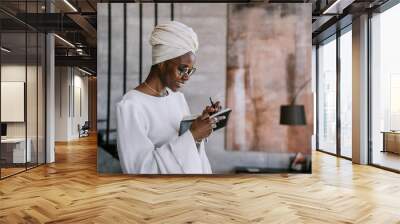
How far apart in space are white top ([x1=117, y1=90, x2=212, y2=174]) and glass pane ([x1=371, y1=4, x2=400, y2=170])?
385 cm

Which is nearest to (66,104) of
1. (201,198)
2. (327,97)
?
(327,97)

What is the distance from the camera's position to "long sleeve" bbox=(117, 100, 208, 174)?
6.36 m

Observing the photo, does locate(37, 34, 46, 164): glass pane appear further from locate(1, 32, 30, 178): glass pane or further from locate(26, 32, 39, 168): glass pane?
locate(1, 32, 30, 178): glass pane

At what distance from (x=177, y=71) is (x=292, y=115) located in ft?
6.92

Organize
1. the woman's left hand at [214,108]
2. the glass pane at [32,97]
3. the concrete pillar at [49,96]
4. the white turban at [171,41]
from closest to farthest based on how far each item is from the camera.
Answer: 1. the white turban at [171,41]
2. the woman's left hand at [214,108]
3. the glass pane at [32,97]
4. the concrete pillar at [49,96]

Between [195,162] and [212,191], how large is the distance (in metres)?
1.10

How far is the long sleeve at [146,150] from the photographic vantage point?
6359mm

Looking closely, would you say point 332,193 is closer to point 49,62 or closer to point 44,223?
point 44,223

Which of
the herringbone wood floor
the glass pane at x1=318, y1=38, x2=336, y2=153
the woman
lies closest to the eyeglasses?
the woman

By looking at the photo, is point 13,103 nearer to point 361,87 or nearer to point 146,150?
point 146,150

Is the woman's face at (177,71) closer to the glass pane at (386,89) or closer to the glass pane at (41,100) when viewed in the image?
the glass pane at (41,100)

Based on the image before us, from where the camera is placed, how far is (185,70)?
6578 mm

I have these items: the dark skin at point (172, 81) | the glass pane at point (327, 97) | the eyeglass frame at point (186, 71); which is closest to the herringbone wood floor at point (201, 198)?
the dark skin at point (172, 81)

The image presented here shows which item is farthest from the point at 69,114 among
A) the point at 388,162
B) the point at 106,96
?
the point at 388,162
